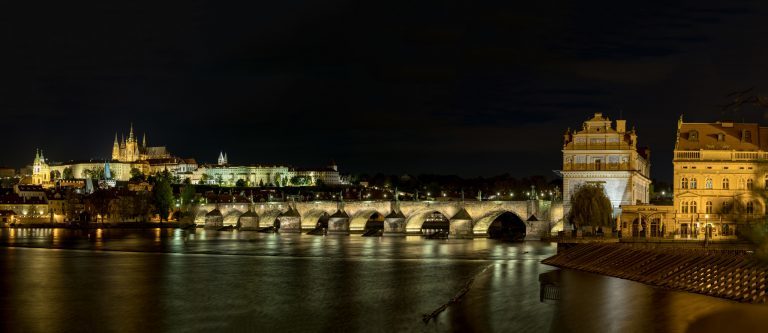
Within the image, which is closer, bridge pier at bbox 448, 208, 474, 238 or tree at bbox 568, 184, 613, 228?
tree at bbox 568, 184, 613, 228

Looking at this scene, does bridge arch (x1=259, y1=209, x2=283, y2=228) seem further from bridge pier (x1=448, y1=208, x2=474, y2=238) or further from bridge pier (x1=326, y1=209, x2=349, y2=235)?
bridge pier (x1=448, y1=208, x2=474, y2=238)

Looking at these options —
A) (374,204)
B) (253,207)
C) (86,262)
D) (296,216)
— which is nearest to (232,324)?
(86,262)

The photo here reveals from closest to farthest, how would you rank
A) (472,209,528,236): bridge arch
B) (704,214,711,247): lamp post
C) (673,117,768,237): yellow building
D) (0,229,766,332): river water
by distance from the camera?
1. (0,229,766,332): river water
2. (704,214,711,247): lamp post
3. (673,117,768,237): yellow building
4. (472,209,528,236): bridge arch

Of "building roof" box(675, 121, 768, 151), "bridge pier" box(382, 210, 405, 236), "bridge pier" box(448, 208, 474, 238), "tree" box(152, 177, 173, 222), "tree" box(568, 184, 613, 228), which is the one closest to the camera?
"building roof" box(675, 121, 768, 151)

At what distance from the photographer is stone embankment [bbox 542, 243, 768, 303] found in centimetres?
3097

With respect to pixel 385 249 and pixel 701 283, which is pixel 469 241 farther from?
pixel 701 283

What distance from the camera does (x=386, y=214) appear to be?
280 feet

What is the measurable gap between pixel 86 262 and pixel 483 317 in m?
32.8

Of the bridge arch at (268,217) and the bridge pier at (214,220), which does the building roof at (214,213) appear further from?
the bridge arch at (268,217)

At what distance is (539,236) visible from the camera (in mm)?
71000

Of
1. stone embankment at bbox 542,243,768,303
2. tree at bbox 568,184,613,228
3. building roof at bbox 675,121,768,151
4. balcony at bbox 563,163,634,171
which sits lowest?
stone embankment at bbox 542,243,768,303

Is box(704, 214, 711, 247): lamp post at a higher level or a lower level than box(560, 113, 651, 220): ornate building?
lower

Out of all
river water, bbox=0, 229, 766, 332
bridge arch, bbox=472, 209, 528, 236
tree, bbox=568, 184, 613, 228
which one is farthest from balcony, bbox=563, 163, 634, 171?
bridge arch, bbox=472, 209, 528, 236

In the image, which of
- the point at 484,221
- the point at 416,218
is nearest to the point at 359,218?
the point at 416,218
